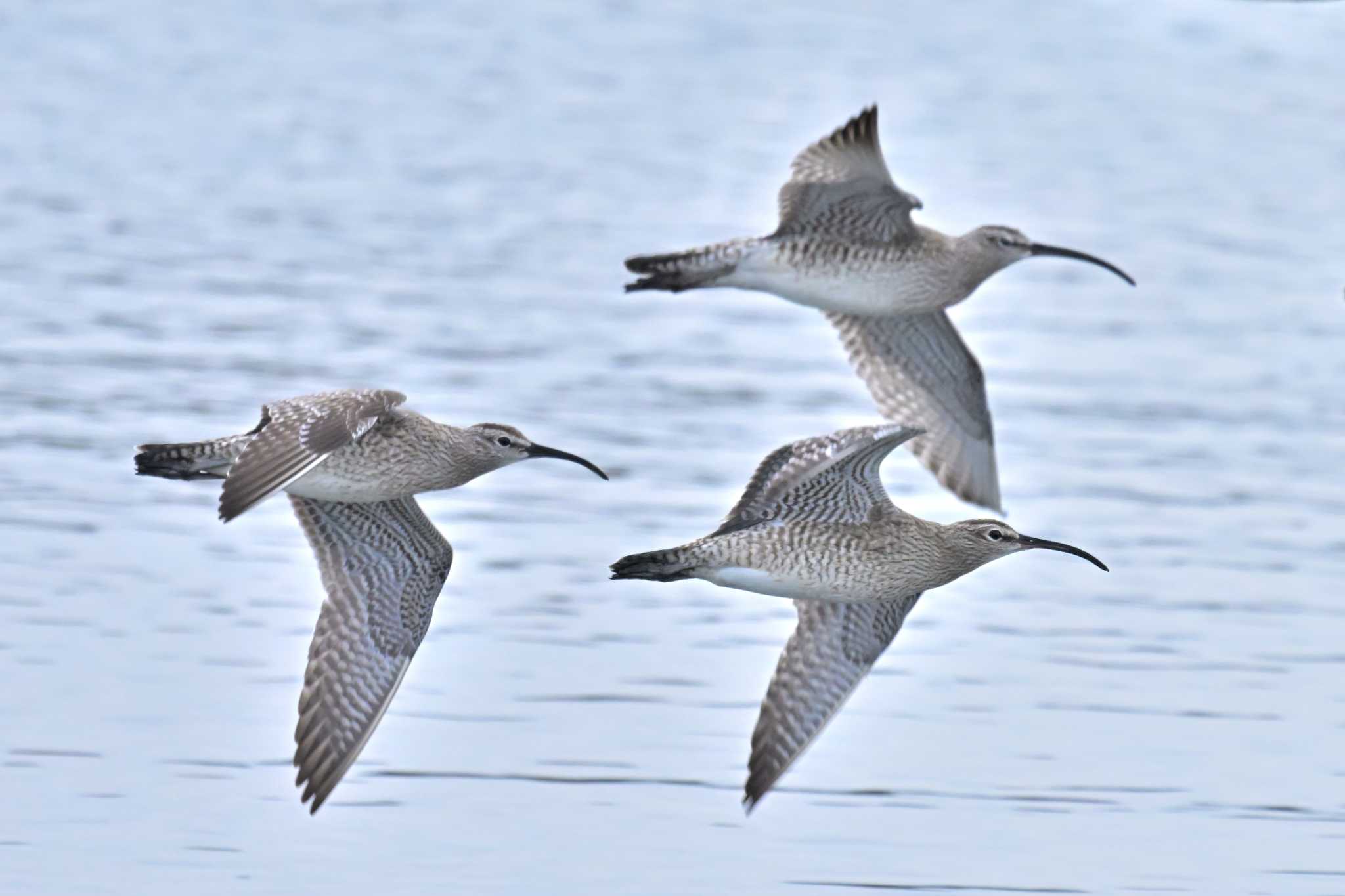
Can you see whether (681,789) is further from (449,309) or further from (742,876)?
(449,309)

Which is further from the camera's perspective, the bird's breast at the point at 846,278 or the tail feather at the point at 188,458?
the bird's breast at the point at 846,278

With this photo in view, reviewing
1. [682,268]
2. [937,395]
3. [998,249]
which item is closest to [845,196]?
[682,268]

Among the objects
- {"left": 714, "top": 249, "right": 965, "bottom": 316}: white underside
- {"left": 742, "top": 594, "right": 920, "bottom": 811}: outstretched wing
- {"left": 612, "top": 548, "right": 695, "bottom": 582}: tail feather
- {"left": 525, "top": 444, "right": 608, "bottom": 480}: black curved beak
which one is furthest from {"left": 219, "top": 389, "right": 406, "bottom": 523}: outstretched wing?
{"left": 714, "top": 249, "right": 965, "bottom": 316}: white underside

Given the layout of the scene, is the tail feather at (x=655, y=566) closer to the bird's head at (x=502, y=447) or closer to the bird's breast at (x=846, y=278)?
Answer: the bird's head at (x=502, y=447)

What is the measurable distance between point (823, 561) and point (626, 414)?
9624mm

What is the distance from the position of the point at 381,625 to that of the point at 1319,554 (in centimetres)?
820

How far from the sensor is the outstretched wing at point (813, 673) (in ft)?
39.8

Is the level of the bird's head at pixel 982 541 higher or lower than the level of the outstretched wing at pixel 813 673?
higher

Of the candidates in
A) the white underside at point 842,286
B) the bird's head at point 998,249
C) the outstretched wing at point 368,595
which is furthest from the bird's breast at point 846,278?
the outstretched wing at point 368,595

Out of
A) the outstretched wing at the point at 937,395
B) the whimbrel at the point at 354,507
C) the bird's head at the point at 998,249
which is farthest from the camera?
the outstretched wing at the point at 937,395

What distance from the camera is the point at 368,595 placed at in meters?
12.6

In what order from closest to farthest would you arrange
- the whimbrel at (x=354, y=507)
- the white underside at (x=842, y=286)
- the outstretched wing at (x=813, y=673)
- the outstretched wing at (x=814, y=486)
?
1. the whimbrel at (x=354, y=507)
2. the outstretched wing at (x=814, y=486)
3. the outstretched wing at (x=813, y=673)
4. the white underside at (x=842, y=286)

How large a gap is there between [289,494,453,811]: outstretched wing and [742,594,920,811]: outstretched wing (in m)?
1.48

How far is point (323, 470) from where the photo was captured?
464 inches
